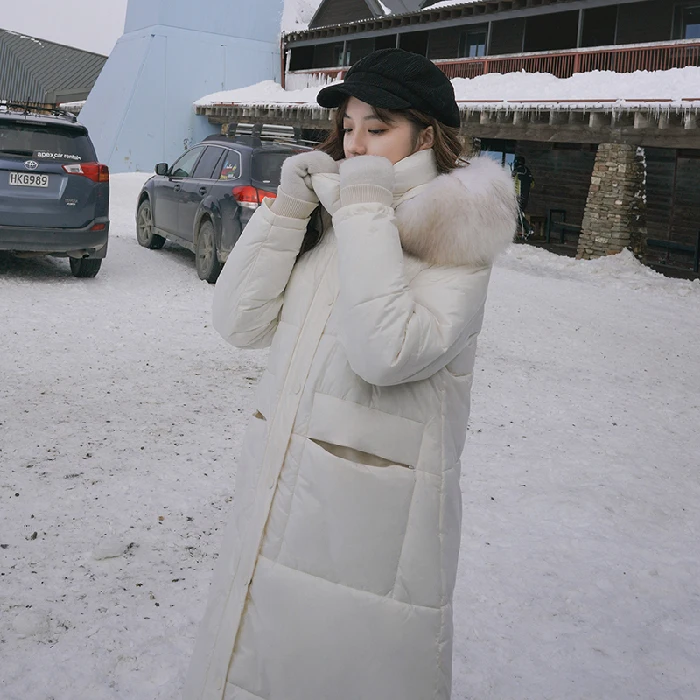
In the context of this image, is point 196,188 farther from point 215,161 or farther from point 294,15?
point 294,15

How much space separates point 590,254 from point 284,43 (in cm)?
1925

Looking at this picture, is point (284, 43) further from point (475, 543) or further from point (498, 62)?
point (475, 543)

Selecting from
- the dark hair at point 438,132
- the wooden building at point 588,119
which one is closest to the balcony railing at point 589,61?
the wooden building at point 588,119

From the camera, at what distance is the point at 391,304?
5.56ft

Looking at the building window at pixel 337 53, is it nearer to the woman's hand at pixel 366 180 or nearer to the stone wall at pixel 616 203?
the stone wall at pixel 616 203

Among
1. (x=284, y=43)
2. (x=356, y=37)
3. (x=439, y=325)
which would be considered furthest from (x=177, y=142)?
(x=439, y=325)

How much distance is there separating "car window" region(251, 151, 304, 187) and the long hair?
803cm

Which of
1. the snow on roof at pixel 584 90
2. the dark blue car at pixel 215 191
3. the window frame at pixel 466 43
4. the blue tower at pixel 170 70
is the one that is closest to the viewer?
the dark blue car at pixel 215 191

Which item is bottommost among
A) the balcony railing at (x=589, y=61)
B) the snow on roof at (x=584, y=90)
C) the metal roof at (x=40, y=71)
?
the snow on roof at (x=584, y=90)

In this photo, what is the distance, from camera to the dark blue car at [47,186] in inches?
361

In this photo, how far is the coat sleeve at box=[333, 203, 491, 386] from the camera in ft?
5.54

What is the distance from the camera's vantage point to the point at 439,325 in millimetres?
1755

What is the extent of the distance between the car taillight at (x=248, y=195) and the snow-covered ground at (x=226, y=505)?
157cm

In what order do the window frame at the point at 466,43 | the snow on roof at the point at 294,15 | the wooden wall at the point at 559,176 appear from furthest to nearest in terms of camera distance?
the snow on roof at the point at 294,15, the window frame at the point at 466,43, the wooden wall at the point at 559,176
